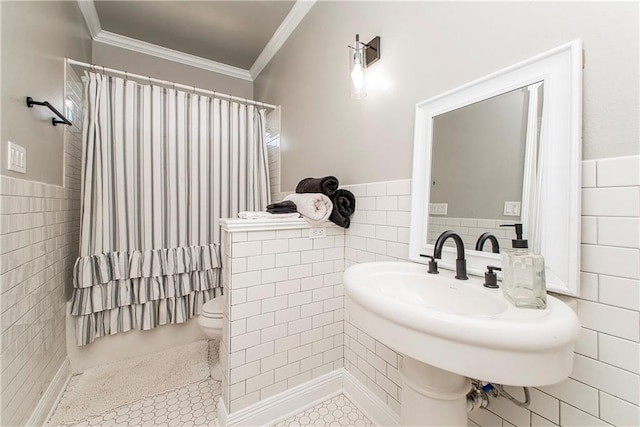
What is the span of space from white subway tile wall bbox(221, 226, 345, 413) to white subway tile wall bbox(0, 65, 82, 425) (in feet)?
2.62

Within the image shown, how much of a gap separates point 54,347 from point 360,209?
1.91m

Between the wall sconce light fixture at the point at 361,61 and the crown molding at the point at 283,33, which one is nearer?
the wall sconce light fixture at the point at 361,61

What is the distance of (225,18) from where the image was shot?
6.58 ft

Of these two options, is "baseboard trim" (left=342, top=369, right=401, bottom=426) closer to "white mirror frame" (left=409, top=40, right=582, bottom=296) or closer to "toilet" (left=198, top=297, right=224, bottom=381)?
"toilet" (left=198, top=297, right=224, bottom=381)

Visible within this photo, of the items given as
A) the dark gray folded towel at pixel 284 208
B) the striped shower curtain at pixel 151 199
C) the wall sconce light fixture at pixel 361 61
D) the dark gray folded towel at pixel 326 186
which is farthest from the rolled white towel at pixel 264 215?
the striped shower curtain at pixel 151 199

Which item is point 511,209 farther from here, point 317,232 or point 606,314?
point 317,232

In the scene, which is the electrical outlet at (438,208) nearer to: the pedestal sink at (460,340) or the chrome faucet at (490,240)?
the chrome faucet at (490,240)

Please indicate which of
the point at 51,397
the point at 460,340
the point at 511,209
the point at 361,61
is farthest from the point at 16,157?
the point at 511,209

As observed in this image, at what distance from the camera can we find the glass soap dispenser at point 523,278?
2.14 feet

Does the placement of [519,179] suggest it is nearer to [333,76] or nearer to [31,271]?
[333,76]

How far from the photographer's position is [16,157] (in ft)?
3.52

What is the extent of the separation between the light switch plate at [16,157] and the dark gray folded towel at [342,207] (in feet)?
4.45

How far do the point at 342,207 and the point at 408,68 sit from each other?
2.38 feet

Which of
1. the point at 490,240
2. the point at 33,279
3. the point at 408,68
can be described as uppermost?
the point at 408,68
